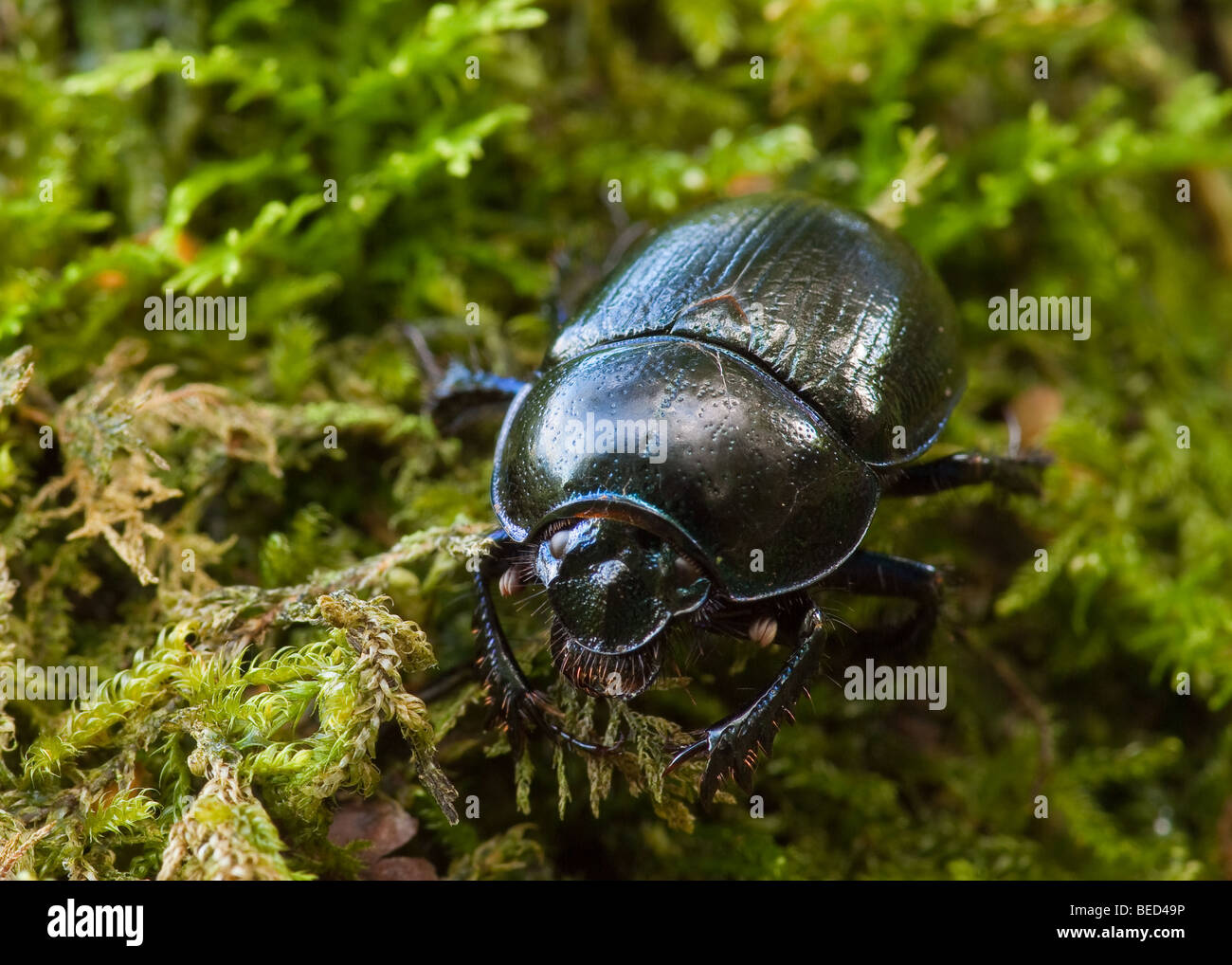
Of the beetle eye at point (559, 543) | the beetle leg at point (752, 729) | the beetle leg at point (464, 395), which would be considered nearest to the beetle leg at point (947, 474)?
the beetle leg at point (752, 729)

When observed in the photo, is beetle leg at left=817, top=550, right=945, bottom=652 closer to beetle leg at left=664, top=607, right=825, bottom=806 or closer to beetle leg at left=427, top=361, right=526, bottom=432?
beetle leg at left=664, top=607, right=825, bottom=806

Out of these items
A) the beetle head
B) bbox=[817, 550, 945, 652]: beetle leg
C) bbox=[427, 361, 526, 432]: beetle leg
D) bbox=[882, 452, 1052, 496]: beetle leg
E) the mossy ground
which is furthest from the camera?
bbox=[427, 361, 526, 432]: beetle leg

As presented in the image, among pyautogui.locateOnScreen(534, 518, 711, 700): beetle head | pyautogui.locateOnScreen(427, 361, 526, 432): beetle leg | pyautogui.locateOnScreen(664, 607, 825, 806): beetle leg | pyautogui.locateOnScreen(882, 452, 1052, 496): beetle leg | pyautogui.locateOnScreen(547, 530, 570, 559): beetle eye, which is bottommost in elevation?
pyautogui.locateOnScreen(664, 607, 825, 806): beetle leg

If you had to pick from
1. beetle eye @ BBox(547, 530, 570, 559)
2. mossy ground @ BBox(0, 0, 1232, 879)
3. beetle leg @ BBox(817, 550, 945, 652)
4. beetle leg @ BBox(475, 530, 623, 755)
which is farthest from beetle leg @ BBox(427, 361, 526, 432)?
beetle leg @ BBox(817, 550, 945, 652)

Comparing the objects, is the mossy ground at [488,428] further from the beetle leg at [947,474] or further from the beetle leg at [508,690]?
the beetle leg at [947,474]

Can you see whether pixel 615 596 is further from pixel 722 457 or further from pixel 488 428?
pixel 488 428
